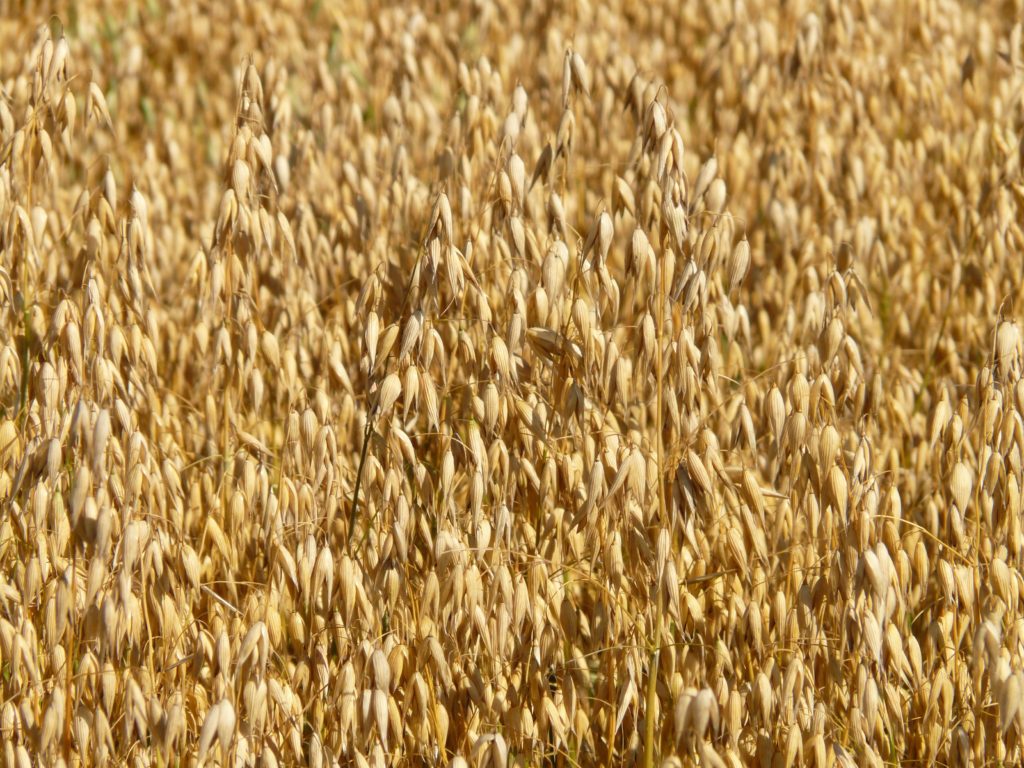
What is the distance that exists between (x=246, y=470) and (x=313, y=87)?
1992mm

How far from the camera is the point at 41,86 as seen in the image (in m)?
2.12

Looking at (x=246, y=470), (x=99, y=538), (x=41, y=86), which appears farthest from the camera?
(x=41, y=86)

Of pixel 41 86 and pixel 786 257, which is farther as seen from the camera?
pixel 786 257

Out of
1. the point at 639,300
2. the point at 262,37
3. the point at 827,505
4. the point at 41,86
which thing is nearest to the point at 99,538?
the point at 41,86

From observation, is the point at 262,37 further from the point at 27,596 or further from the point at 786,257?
the point at 27,596

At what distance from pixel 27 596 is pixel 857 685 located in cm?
123

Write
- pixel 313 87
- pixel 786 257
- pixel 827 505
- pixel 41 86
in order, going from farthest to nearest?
1. pixel 313 87
2. pixel 786 257
3. pixel 41 86
4. pixel 827 505

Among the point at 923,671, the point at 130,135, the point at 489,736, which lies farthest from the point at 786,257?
the point at 130,135

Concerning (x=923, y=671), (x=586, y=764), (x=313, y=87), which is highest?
(x=313, y=87)

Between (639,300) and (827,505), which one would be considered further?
(639,300)

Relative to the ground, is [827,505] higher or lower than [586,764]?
higher

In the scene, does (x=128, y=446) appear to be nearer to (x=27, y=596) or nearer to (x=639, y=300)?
(x=27, y=596)

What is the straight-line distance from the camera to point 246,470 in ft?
6.53

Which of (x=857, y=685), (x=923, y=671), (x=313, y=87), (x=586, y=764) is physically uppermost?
(x=313, y=87)
